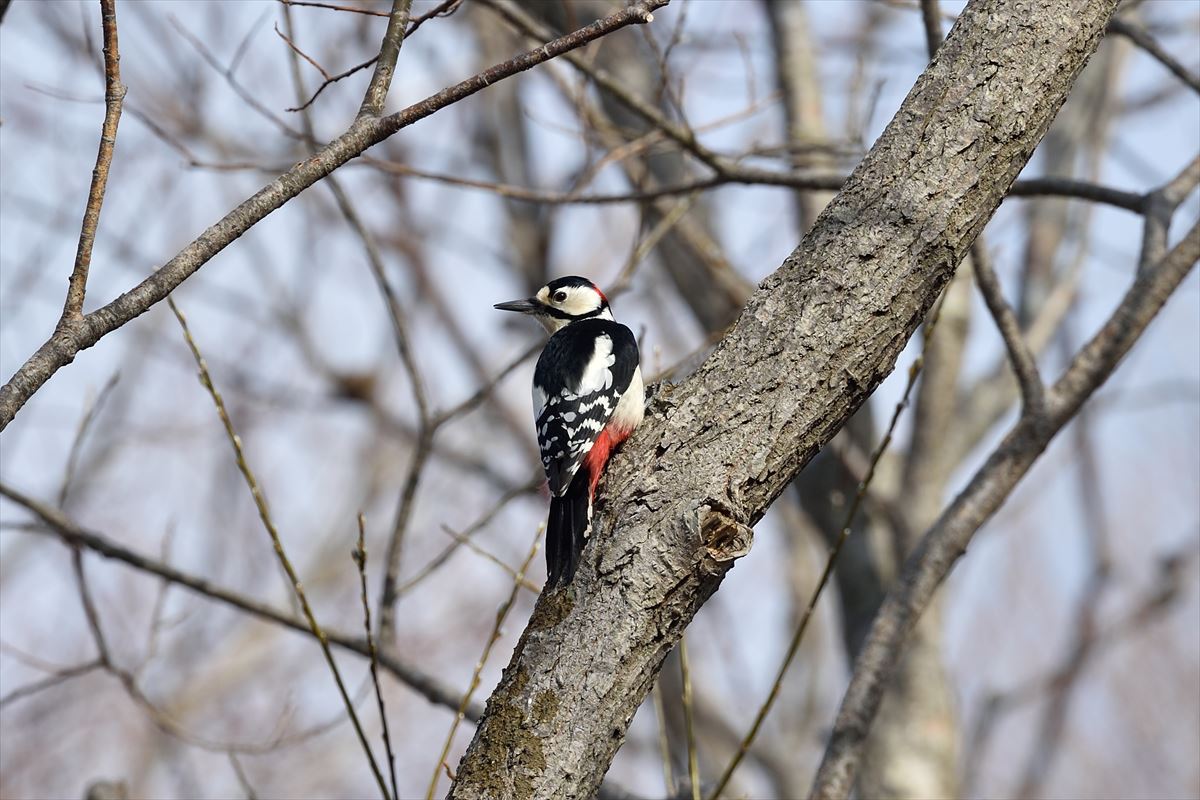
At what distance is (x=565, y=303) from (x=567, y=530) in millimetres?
2324

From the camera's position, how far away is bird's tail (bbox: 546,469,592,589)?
245 centimetres

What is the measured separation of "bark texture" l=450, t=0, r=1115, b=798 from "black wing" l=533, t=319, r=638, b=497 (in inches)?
32.1

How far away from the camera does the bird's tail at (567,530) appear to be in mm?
2445

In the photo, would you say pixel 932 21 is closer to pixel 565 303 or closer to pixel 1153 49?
pixel 1153 49

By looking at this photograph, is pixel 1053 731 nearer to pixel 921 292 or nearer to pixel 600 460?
pixel 600 460

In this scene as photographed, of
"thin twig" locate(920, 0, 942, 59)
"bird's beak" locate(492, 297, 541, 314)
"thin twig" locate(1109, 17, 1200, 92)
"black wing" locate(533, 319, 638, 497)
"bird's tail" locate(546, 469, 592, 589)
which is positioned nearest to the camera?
"bird's tail" locate(546, 469, 592, 589)

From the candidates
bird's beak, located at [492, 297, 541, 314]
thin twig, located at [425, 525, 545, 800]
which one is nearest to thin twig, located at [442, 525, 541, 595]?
thin twig, located at [425, 525, 545, 800]

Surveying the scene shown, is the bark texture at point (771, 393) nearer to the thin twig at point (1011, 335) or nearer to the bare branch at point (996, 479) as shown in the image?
the thin twig at point (1011, 335)

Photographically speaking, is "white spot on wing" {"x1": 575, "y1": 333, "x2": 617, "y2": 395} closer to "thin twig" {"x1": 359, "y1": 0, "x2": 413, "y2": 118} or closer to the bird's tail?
the bird's tail

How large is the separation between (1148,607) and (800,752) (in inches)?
151

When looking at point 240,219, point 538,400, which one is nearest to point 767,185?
point 538,400

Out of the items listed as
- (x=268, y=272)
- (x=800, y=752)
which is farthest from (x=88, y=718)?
(x=800, y=752)

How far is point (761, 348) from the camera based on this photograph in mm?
2412

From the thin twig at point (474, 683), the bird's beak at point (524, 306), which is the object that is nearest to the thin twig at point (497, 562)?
the thin twig at point (474, 683)
